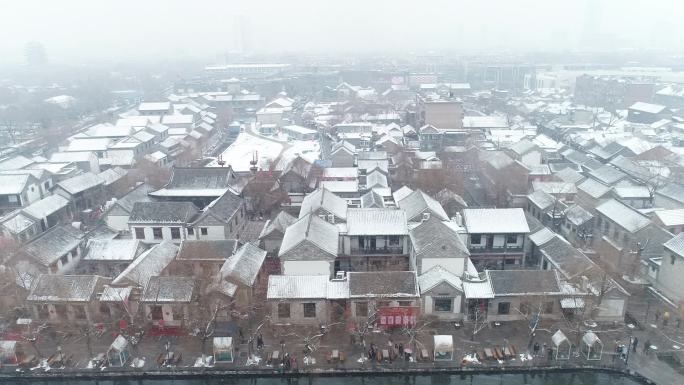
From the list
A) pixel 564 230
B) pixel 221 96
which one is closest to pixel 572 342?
pixel 564 230

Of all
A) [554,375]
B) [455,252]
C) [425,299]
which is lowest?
[554,375]

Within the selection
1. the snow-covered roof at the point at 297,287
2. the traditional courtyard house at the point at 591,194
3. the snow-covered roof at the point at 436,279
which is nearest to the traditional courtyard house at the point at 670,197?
the traditional courtyard house at the point at 591,194

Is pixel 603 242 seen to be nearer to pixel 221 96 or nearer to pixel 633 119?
pixel 633 119

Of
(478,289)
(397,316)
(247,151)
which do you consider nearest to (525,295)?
(478,289)

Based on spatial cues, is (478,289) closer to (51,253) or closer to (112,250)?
(112,250)

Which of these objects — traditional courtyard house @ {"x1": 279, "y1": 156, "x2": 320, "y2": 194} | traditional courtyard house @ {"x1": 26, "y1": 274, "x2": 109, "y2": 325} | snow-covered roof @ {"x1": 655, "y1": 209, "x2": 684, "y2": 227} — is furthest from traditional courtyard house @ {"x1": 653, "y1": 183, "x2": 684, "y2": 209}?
traditional courtyard house @ {"x1": 26, "y1": 274, "x2": 109, "y2": 325}

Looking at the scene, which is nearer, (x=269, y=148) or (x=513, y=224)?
(x=513, y=224)

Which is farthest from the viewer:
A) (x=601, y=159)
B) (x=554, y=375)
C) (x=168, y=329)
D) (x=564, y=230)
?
(x=601, y=159)

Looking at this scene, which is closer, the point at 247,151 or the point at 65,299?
the point at 65,299
